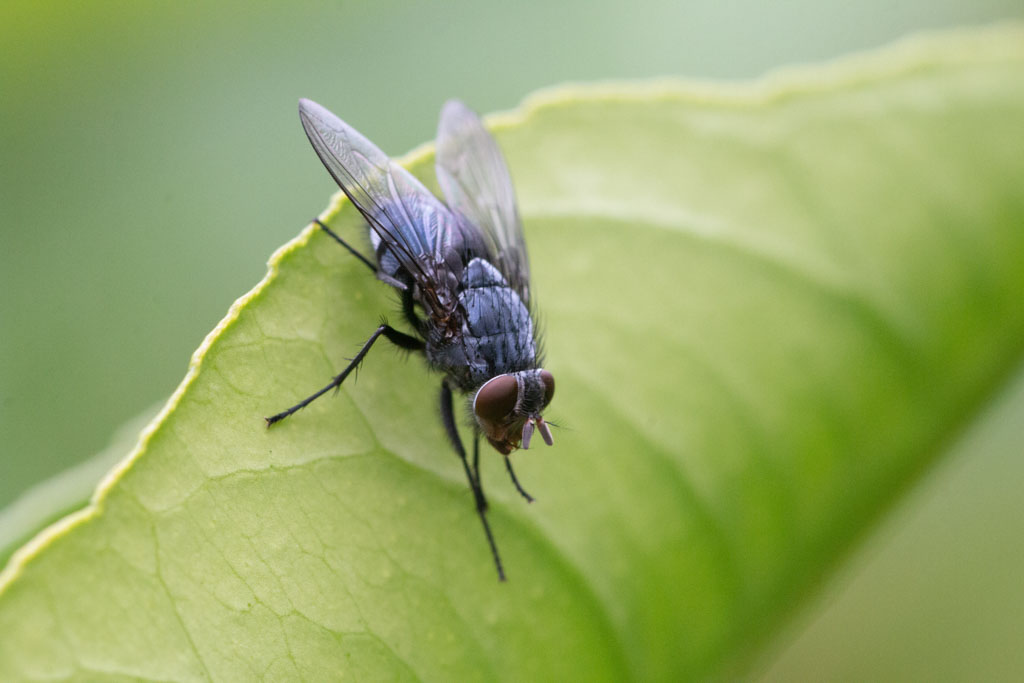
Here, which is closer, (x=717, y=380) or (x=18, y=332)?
(x=717, y=380)

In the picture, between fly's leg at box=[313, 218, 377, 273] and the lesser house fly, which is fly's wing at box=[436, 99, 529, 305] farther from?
fly's leg at box=[313, 218, 377, 273]

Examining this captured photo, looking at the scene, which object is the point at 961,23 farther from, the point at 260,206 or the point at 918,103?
the point at 260,206

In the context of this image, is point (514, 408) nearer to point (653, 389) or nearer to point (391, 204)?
point (653, 389)

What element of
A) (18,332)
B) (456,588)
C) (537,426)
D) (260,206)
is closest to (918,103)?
(537,426)

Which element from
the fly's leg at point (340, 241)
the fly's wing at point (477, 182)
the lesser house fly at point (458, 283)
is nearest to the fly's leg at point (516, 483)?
the lesser house fly at point (458, 283)

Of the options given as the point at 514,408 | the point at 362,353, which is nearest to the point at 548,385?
the point at 514,408

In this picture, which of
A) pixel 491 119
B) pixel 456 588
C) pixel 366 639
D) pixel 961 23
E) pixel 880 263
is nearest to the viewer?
pixel 366 639

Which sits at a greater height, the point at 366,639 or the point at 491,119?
the point at 491,119

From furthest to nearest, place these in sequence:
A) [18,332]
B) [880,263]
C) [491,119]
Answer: [18,332] < [880,263] < [491,119]
